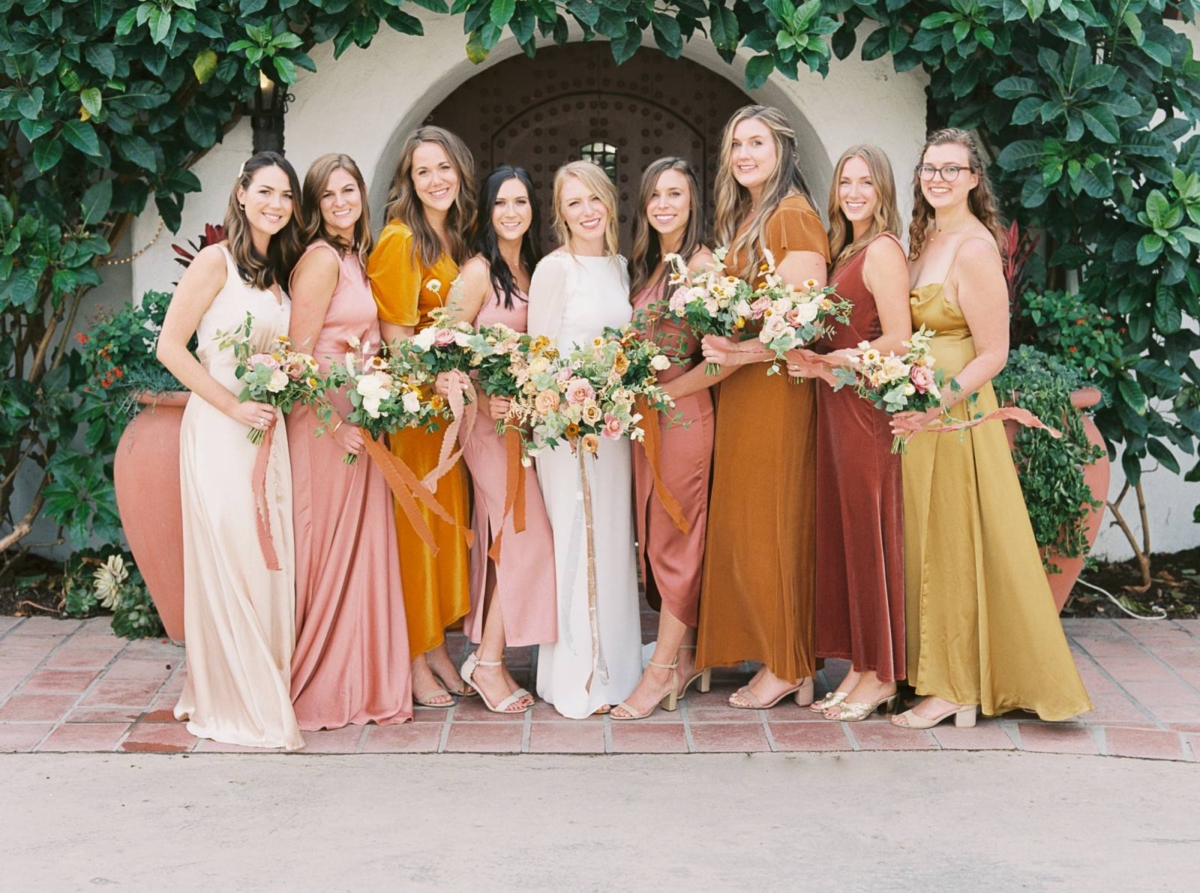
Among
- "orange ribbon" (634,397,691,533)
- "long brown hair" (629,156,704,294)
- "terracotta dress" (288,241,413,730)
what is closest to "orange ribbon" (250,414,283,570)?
"terracotta dress" (288,241,413,730)

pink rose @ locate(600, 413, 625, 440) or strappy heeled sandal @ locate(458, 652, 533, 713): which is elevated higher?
Result: pink rose @ locate(600, 413, 625, 440)

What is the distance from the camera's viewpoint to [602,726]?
15.9 ft

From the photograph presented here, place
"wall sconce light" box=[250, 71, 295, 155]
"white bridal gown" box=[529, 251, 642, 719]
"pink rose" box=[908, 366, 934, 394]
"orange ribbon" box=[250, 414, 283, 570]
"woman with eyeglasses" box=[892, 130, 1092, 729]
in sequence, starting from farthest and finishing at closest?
"wall sconce light" box=[250, 71, 295, 155] < "white bridal gown" box=[529, 251, 642, 719] < "woman with eyeglasses" box=[892, 130, 1092, 729] < "orange ribbon" box=[250, 414, 283, 570] < "pink rose" box=[908, 366, 934, 394]

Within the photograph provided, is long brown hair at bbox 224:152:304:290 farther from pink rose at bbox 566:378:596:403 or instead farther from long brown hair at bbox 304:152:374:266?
pink rose at bbox 566:378:596:403

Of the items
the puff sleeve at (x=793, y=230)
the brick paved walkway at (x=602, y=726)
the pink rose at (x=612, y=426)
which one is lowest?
the brick paved walkway at (x=602, y=726)

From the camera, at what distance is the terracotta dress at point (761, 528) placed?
4863 mm

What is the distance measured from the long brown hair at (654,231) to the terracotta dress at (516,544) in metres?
0.43

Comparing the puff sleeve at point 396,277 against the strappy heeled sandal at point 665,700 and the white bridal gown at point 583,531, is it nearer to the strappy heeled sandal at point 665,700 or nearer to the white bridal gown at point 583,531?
the white bridal gown at point 583,531

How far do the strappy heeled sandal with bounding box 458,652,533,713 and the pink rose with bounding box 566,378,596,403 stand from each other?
45.1 inches

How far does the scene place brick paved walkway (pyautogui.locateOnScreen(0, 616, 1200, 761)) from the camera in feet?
15.2

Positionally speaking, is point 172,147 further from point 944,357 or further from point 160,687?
point 944,357

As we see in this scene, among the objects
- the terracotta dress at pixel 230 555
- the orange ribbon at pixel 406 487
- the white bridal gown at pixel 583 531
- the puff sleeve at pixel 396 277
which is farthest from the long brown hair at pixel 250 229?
the white bridal gown at pixel 583 531

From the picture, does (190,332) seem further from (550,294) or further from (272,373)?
(550,294)

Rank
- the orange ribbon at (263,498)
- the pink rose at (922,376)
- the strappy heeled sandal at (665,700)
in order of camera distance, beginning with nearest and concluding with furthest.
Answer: the pink rose at (922,376)
the orange ribbon at (263,498)
the strappy heeled sandal at (665,700)
